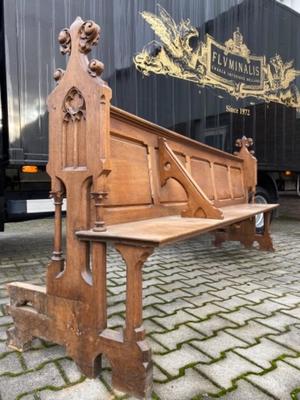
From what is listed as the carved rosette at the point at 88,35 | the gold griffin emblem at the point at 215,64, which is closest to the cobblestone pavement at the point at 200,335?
the carved rosette at the point at 88,35

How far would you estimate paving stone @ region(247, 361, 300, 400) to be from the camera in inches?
63.6

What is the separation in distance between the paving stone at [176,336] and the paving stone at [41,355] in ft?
1.81

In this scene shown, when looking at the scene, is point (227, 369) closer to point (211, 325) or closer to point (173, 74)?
point (211, 325)

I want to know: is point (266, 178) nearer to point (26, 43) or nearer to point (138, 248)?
point (26, 43)

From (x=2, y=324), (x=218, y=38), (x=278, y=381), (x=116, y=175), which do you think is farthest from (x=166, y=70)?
(x=278, y=381)

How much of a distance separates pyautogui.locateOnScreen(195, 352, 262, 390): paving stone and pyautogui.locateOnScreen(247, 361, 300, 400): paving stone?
0.07m

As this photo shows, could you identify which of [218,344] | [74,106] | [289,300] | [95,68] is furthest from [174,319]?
[95,68]

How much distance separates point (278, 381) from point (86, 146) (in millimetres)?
1430

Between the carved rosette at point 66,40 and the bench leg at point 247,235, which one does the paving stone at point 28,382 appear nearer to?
the carved rosette at point 66,40

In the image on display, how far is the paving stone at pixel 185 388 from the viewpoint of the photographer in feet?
5.18

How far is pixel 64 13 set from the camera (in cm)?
375

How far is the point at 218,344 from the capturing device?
6.82 feet

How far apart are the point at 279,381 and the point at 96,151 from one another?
137 centimetres

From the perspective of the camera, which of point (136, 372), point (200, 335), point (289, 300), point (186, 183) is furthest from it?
point (289, 300)
